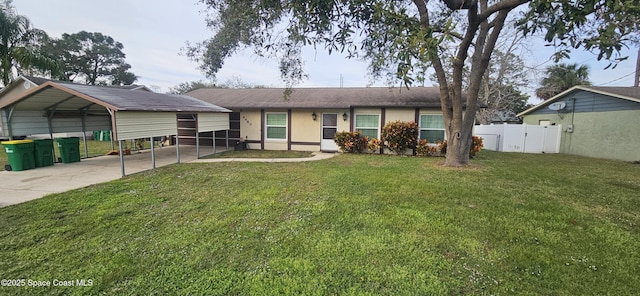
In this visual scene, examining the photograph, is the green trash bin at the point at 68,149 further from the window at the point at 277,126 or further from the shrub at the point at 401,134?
the shrub at the point at 401,134

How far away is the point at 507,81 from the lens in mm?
22109

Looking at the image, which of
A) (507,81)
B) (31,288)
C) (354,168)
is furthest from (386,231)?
(507,81)

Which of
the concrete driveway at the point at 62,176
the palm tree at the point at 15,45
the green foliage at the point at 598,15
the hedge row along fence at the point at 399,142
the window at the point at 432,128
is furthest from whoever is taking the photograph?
the palm tree at the point at 15,45

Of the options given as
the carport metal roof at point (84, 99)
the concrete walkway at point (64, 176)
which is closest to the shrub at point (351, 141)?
the concrete walkway at point (64, 176)

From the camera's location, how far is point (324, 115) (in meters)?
12.0

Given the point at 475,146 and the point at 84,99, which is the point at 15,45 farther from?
the point at 475,146

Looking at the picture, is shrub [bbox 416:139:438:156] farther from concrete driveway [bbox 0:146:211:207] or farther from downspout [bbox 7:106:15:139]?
downspout [bbox 7:106:15:139]

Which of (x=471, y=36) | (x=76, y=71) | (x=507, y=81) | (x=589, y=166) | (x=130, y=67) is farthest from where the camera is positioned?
(x=130, y=67)

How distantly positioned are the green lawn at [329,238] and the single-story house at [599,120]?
6.95 m

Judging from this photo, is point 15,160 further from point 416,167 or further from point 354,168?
point 416,167

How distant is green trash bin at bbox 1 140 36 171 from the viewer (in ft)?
23.6

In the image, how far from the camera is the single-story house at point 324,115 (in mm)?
11062

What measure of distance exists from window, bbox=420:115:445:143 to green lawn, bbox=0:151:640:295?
16.2 ft

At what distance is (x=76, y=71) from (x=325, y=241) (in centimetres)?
3797
